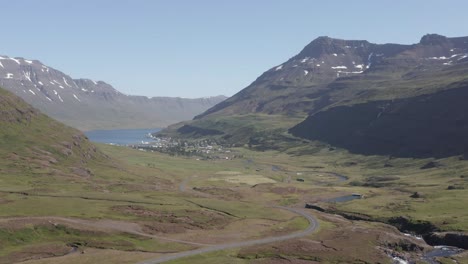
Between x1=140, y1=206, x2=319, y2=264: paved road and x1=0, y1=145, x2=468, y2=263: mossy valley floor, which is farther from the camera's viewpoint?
x1=0, y1=145, x2=468, y2=263: mossy valley floor

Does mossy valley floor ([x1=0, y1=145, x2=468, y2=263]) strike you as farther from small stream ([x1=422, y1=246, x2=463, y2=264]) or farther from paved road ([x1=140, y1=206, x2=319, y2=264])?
small stream ([x1=422, y1=246, x2=463, y2=264])

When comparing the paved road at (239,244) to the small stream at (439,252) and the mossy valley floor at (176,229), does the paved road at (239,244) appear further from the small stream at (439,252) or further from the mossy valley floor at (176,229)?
the small stream at (439,252)

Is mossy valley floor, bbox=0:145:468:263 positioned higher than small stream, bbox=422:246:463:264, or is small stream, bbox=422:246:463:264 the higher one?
mossy valley floor, bbox=0:145:468:263

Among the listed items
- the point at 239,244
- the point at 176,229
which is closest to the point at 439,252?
the point at 239,244

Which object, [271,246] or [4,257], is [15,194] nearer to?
[4,257]

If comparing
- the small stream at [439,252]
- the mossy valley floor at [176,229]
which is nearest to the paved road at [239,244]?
the mossy valley floor at [176,229]

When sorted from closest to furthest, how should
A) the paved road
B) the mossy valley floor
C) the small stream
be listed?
the paved road < the mossy valley floor < the small stream

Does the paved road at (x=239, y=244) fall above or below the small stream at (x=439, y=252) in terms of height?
above

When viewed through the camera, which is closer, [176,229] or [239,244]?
[239,244]

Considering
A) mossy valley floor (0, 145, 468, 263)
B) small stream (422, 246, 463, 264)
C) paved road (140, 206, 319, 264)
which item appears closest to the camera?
paved road (140, 206, 319, 264)

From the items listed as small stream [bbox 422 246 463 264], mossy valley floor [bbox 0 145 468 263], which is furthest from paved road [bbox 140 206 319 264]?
small stream [bbox 422 246 463 264]

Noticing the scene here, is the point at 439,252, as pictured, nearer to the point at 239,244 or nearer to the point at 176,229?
the point at 239,244

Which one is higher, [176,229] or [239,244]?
[176,229]
